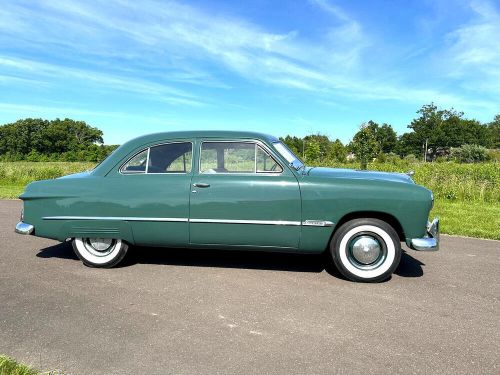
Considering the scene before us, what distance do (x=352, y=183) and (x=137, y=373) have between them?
9.20ft

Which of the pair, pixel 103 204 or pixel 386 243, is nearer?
pixel 386 243

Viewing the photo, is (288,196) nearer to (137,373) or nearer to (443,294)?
(443,294)

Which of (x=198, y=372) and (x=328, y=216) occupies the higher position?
(x=328, y=216)

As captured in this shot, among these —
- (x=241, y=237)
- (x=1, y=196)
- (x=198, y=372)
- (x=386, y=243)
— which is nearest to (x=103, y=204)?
(x=241, y=237)

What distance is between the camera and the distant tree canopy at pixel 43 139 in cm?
8019

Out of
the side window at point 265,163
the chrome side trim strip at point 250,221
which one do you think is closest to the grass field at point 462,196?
the chrome side trim strip at point 250,221

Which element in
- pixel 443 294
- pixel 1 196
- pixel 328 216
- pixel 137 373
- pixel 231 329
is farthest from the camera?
pixel 1 196

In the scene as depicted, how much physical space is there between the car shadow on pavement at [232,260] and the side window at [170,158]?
1.19m

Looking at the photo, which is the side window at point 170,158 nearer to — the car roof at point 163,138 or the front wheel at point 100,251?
the car roof at point 163,138

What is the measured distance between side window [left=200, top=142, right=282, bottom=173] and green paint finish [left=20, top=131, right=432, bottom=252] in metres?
0.08

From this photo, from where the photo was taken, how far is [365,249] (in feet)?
13.5

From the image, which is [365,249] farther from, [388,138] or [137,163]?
[388,138]

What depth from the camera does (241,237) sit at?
4215mm

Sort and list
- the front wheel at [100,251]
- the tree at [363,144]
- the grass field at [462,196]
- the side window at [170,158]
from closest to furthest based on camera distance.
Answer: the side window at [170,158] < the front wheel at [100,251] < the grass field at [462,196] < the tree at [363,144]
